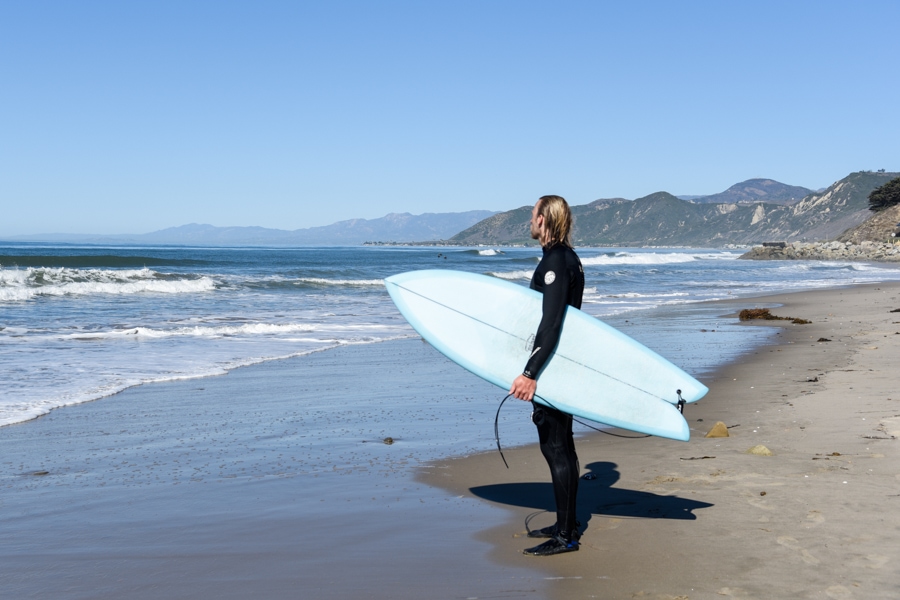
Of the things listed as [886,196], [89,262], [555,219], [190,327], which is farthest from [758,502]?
[886,196]

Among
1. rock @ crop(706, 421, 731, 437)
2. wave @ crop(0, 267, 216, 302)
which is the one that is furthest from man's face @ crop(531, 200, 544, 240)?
wave @ crop(0, 267, 216, 302)

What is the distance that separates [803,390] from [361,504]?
4.77 m

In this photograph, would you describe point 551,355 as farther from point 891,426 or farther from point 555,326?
point 891,426

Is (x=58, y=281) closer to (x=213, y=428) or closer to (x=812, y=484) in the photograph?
(x=213, y=428)

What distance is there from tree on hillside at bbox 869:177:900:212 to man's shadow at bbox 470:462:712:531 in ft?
297

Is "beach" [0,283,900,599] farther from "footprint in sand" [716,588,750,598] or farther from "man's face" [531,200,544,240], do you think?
"man's face" [531,200,544,240]

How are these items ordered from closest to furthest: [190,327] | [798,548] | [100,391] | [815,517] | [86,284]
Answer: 1. [798,548]
2. [815,517]
3. [100,391]
4. [190,327]
5. [86,284]

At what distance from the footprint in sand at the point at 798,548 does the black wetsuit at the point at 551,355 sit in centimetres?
90

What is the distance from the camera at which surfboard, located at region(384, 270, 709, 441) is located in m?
3.85

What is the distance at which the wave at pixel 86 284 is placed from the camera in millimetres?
23773

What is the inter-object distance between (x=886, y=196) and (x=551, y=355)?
92.7 m

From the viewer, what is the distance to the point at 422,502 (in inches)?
167

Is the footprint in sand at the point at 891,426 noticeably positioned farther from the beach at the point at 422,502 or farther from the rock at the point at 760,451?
the rock at the point at 760,451

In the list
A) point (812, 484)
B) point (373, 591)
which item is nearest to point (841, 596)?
point (812, 484)
